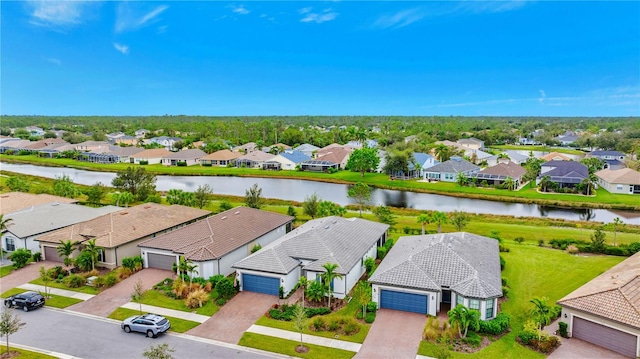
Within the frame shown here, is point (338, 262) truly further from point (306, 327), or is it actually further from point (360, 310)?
point (306, 327)

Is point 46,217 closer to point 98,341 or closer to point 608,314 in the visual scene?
point 98,341

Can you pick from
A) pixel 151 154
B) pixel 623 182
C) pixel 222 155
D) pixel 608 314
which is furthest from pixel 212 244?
pixel 151 154

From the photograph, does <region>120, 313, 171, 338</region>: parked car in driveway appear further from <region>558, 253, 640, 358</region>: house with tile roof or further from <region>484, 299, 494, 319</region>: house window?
<region>558, 253, 640, 358</region>: house with tile roof

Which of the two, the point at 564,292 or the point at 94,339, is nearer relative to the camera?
the point at 94,339

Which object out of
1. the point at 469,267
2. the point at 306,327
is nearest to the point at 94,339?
the point at 306,327

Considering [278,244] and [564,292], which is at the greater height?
[278,244]

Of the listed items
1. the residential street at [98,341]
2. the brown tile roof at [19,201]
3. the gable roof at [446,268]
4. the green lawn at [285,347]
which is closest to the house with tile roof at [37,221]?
the brown tile roof at [19,201]

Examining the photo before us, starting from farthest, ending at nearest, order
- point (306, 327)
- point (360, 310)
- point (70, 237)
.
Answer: point (70, 237) < point (360, 310) < point (306, 327)

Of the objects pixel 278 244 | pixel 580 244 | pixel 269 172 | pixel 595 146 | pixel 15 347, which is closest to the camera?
pixel 15 347
